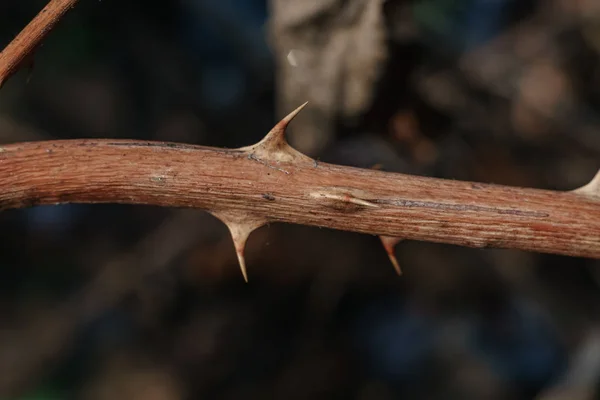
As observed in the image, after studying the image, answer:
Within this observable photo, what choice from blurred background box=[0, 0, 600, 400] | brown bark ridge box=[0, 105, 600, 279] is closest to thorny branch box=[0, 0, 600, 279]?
Result: brown bark ridge box=[0, 105, 600, 279]

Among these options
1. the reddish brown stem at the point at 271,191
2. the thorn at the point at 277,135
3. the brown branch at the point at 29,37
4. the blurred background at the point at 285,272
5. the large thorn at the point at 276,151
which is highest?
the brown branch at the point at 29,37

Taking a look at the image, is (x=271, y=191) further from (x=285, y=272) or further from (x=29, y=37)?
(x=285, y=272)

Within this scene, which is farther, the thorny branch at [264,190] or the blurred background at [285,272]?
the blurred background at [285,272]

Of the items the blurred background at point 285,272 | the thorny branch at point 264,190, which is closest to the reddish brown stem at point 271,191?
the thorny branch at point 264,190

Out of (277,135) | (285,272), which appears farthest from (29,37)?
(285,272)

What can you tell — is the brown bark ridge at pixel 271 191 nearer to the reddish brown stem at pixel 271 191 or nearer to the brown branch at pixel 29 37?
the reddish brown stem at pixel 271 191

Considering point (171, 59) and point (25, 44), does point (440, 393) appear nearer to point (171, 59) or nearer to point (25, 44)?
point (171, 59)

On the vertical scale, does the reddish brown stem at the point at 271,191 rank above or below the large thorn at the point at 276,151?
below
